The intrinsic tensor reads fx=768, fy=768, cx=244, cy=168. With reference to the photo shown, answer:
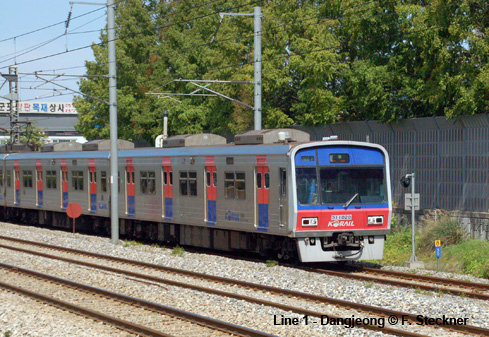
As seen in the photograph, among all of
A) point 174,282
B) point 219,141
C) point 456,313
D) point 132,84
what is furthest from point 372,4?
point 132,84

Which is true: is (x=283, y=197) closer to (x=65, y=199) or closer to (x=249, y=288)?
(x=249, y=288)

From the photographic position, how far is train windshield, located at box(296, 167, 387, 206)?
16.7 metres

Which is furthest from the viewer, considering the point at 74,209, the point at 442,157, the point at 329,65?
the point at 74,209

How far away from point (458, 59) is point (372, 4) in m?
4.10

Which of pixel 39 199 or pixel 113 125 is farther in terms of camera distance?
pixel 39 199

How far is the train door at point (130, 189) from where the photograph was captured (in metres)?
24.6

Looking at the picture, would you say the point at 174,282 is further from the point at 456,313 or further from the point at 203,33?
the point at 203,33

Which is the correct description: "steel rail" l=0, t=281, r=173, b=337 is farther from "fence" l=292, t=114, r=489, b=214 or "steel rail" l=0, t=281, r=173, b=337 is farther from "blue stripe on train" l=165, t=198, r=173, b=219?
"fence" l=292, t=114, r=489, b=214

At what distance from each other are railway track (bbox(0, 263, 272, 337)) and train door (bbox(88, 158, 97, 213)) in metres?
9.76

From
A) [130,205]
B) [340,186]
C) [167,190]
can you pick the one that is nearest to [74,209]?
[130,205]

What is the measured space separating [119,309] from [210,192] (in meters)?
7.61

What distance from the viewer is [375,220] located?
56.3ft

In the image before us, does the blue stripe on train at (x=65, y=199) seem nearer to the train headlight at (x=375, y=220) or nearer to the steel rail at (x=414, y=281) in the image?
the steel rail at (x=414, y=281)

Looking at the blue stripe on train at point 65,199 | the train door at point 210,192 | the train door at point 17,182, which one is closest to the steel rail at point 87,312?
the train door at point 210,192
